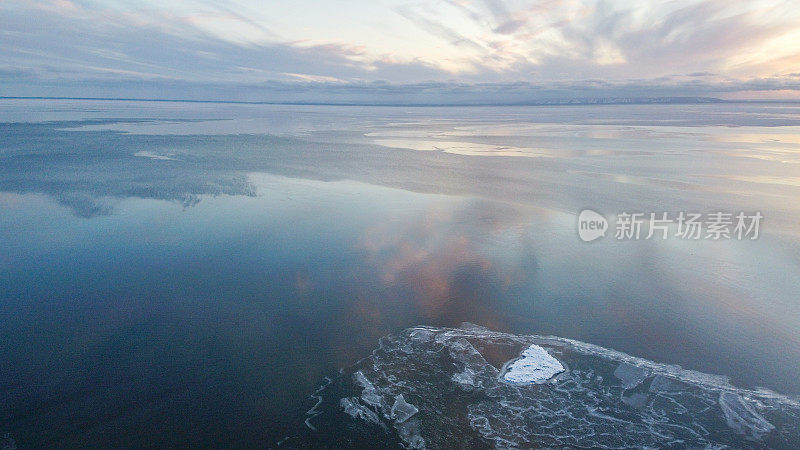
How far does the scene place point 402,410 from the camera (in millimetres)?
6633

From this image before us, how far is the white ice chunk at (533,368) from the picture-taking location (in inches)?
286

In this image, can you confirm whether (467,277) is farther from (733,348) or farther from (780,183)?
(780,183)

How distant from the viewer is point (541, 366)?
24.4 feet

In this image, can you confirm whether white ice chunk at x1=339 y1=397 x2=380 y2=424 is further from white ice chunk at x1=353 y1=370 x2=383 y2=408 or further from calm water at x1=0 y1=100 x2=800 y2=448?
calm water at x1=0 y1=100 x2=800 y2=448

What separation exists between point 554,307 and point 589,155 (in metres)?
20.8

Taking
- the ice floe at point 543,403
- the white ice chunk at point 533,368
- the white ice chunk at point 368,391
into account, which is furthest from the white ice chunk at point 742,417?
the white ice chunk at point 368,391

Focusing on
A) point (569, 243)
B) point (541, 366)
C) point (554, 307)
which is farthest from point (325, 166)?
point (541, 366)

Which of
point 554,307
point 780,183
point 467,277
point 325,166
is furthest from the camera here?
point 325,166

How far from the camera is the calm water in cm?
699

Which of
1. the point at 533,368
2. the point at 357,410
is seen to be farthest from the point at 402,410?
the point at 533,368
